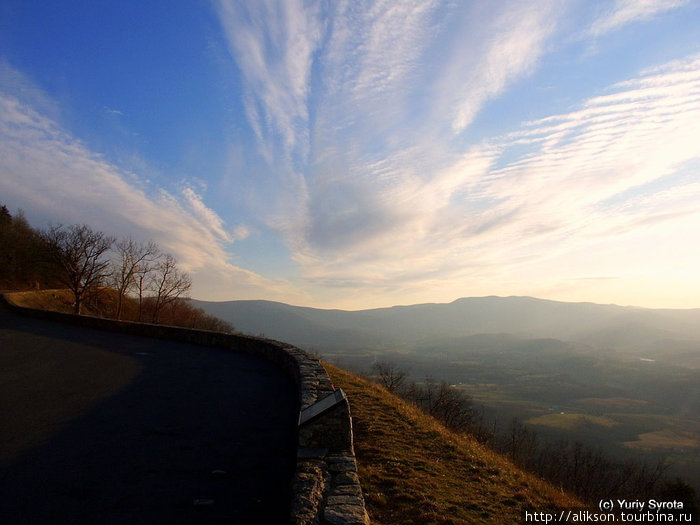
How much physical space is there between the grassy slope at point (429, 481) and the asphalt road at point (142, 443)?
55.3 inches

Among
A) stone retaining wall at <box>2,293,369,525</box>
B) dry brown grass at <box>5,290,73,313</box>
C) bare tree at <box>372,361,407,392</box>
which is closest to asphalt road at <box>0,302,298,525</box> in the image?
stone retaining wall at <box>2,293,369,525</box>

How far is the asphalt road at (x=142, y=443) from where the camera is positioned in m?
4.16

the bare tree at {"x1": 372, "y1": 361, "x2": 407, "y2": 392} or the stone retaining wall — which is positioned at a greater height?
the stone retaining wall

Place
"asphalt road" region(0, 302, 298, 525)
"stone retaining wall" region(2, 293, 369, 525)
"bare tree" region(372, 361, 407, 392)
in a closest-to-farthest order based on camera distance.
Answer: "stone retaining wall" region(2, 293, 369, 525) → "asphalt road" region(0, 302, 298, 525) → "bare tree" region(372, 361, 407, 392)

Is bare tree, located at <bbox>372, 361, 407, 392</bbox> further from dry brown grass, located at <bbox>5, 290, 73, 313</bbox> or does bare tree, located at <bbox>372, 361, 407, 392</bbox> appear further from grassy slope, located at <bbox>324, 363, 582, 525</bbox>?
dry brown grass, located at <bbox>5, 290, 73, 313</bbox>

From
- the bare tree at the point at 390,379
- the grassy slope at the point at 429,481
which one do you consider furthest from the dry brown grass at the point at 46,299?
the grassy slope at the point at 429,481

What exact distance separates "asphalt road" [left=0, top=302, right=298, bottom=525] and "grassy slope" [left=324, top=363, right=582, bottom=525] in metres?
1.40

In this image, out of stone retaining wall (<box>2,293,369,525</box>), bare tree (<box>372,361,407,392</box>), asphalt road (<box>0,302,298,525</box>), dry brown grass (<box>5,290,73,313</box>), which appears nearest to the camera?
stone retaining wall (<box>2,293,369,525</box>)

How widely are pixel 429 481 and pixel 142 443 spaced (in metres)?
4.51

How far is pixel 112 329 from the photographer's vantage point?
68.7 ft

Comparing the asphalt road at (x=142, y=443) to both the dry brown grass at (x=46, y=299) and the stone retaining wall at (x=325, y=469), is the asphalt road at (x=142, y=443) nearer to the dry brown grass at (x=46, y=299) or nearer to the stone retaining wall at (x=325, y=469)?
the stone retaining wall at (x=325, y=469)

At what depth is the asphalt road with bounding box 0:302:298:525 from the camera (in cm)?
416

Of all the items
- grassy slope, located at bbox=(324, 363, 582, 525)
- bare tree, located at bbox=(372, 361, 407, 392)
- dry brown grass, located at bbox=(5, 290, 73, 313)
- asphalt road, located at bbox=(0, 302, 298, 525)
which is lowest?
bare tree, located at bbox=(372, 361, 407, 392)

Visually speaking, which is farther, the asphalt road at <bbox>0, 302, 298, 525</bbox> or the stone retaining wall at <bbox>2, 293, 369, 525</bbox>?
the asphalt road at <bbox>0, 302, 298, 525</bbox>
